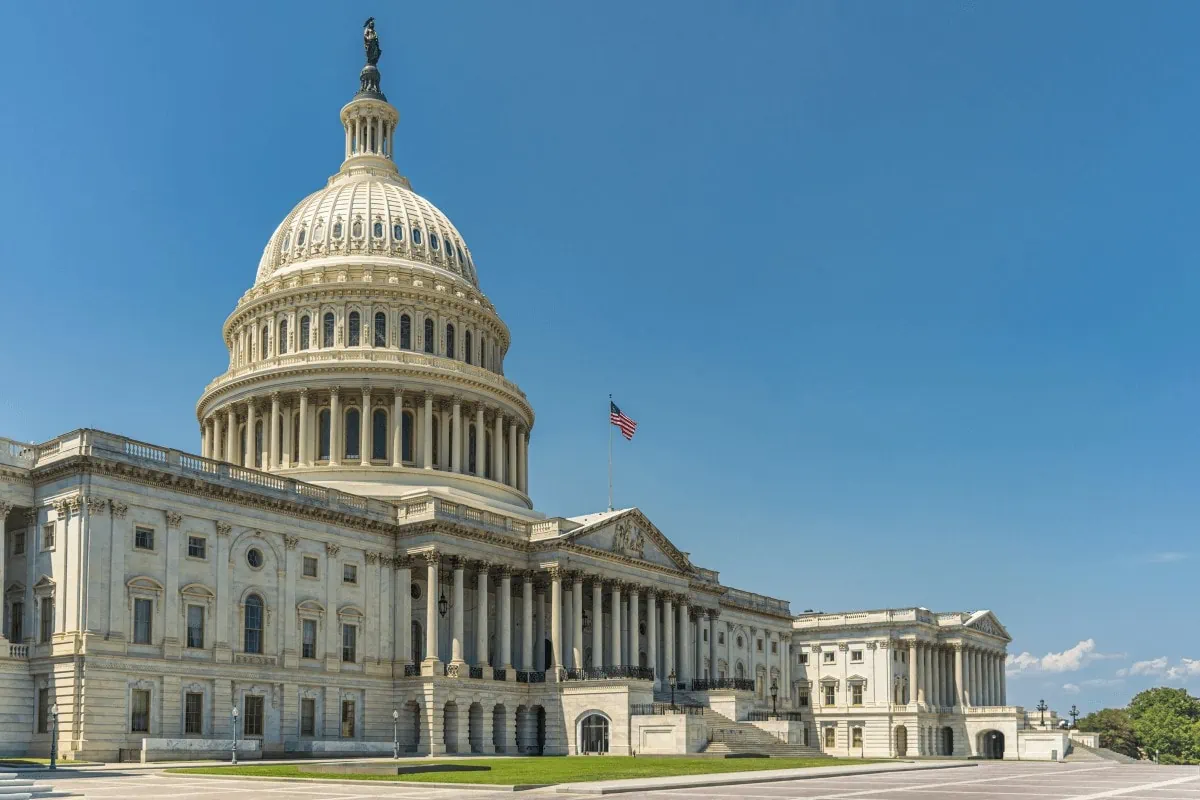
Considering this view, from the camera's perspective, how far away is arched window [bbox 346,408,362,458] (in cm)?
10196

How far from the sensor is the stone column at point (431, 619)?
8388 cm

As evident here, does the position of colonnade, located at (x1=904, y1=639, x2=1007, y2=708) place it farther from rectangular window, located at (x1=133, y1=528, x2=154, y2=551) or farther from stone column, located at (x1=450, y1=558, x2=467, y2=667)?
rectangular window, located at (x1=133, y1=528, x2=154, y2=551)

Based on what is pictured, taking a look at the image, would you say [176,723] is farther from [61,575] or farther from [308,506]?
[308,506]

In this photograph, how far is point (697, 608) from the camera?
115m

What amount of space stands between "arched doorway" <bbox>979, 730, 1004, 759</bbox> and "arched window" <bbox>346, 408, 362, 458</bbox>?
7802 cm

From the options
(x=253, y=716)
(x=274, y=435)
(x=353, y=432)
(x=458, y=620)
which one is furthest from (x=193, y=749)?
(x=353, y=432)

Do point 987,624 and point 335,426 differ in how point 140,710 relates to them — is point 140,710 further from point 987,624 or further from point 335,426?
point 987,624

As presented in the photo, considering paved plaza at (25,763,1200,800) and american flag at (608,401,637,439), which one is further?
american flag at (608,401,637,439)

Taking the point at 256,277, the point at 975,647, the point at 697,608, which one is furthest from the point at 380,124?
the point at 975,647

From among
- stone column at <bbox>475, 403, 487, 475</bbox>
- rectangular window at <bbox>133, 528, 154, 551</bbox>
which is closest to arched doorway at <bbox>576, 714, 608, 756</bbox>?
stone column at <bbox>475, 403, 487, 475</bbox>

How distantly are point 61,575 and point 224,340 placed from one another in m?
51.4

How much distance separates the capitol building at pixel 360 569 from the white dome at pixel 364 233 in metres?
0.28

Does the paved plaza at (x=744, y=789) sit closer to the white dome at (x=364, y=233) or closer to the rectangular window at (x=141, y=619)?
the rectangular window at (x=141, y=619)

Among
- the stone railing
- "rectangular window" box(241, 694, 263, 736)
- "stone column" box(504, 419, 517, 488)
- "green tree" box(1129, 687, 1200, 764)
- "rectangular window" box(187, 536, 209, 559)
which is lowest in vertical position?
"green tree" box(1129, 687, 1200, 764)
